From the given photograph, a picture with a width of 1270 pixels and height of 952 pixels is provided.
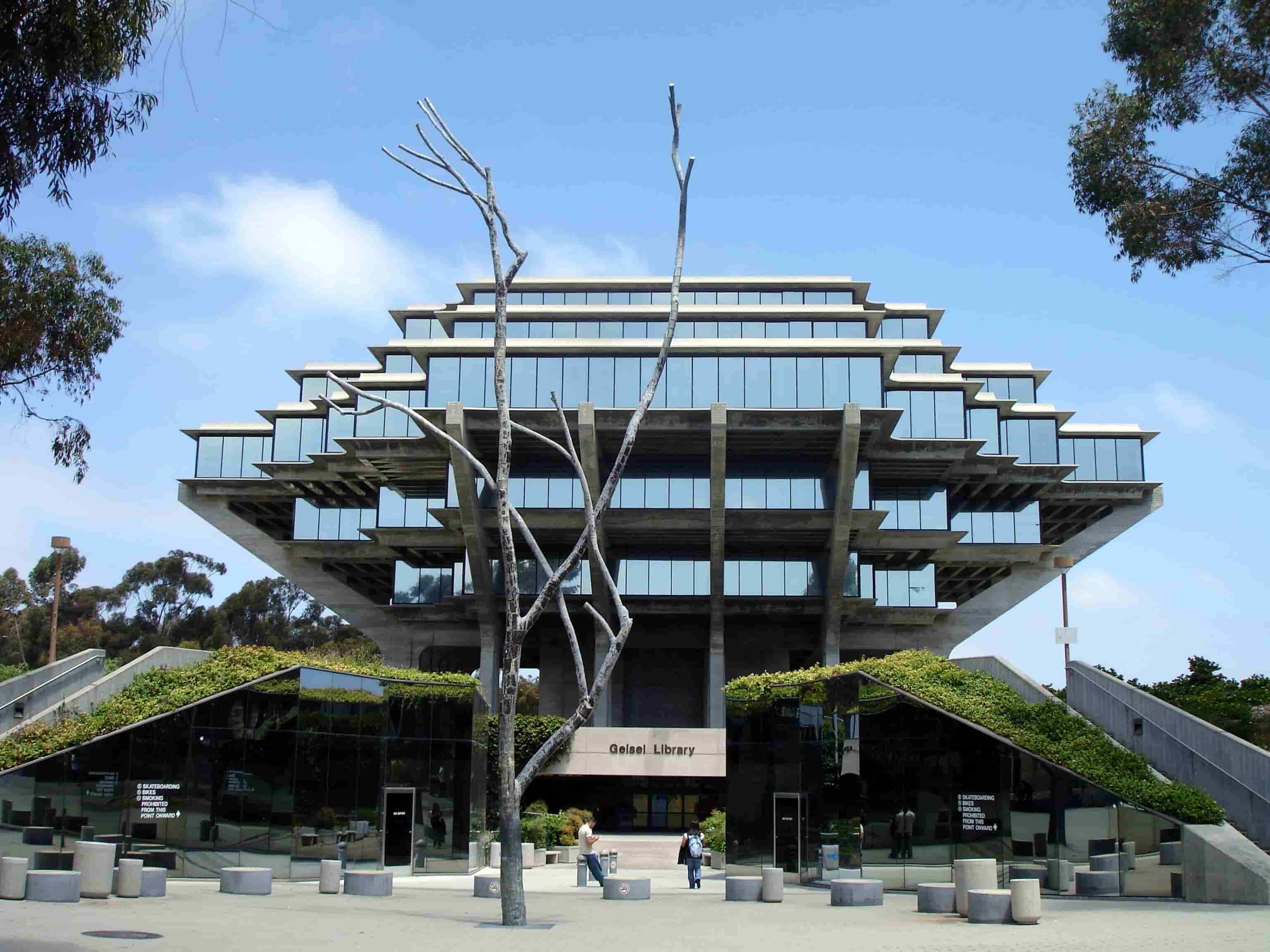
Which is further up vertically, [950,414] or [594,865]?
[950,414]

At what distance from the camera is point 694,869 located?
91.3ft

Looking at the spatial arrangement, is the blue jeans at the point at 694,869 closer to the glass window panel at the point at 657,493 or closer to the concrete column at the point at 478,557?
the concrete column at the point at 478,557

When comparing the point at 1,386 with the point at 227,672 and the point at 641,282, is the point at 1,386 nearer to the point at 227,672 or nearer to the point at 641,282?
the point at 227,672

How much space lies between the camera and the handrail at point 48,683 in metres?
29.3

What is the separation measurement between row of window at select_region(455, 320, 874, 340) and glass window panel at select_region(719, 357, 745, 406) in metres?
5.57

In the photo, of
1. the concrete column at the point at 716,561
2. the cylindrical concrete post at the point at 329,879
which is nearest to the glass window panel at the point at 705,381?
the concrete column at the point at 716,561

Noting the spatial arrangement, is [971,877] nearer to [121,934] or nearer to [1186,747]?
[1186,747]

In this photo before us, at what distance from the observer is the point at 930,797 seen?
26.7m

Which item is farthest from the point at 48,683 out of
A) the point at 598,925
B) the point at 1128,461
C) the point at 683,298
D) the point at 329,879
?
the point at 1128,461

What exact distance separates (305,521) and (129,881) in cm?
3602

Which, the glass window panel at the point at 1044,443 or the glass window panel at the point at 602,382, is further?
the glass window panel at the point at 1044,443

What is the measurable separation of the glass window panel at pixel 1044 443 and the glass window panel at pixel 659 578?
55.4 feet

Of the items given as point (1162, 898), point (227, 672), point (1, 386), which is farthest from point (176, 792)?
point (1162, 898)

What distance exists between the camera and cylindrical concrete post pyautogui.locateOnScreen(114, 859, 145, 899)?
68.1ft
